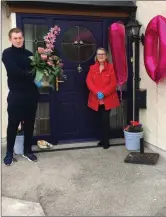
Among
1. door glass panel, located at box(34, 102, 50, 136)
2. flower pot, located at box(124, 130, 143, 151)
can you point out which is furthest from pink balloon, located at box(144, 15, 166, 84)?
door glass panel, located at box(34, 102, 50, 136)

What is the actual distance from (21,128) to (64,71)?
1135 mm

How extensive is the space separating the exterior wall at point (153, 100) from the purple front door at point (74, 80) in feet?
2.40

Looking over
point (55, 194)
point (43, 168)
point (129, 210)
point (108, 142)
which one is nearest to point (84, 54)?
point (108, 142)

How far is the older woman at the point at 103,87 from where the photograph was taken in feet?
16.9

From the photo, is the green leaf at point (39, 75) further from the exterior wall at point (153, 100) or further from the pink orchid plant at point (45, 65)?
the exterior wall at point (153, 100)

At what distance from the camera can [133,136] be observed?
514 cm

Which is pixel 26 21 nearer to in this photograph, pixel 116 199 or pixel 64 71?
pixel 64 71

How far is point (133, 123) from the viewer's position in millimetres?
5234

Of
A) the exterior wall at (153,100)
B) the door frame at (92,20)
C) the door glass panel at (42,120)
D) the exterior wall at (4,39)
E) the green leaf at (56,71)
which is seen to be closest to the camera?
the green leaf at (56,71)

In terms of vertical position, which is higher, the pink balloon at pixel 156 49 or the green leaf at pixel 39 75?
the pink balloon at pixel 156 49

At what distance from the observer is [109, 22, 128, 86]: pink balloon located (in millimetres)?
5125

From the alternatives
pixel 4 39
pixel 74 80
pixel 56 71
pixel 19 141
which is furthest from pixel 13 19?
pixel 19 141

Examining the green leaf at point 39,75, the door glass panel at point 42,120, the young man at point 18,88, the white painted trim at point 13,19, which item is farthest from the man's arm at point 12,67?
the door glass panel at point 42,120

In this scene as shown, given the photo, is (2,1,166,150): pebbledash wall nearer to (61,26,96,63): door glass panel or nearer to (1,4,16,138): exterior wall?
(1,4,16,138): exterior wall
